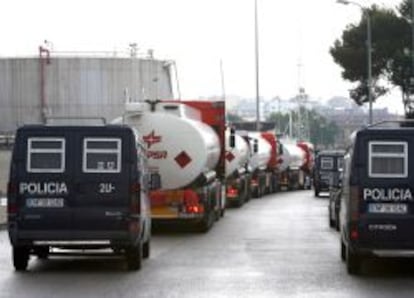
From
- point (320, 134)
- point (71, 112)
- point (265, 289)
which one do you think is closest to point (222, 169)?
point (265, 289)

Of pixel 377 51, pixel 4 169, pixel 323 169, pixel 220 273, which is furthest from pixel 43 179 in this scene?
pixel 377 51

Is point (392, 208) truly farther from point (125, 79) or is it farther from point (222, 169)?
point (125, 79)

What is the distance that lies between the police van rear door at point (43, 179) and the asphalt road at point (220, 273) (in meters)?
0.81

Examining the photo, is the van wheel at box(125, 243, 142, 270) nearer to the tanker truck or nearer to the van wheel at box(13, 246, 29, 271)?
the van wheel at box(13, 246, 29, 271)

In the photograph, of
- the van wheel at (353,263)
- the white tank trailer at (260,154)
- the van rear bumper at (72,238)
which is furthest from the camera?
the white tank trailer at (260,154)

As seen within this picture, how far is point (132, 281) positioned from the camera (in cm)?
1652

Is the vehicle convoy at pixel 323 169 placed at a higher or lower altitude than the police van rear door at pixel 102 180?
lower

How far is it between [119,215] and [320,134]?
171 m

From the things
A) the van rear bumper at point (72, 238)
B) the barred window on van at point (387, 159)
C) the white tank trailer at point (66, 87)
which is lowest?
the van rear bumper at point (72, 238)

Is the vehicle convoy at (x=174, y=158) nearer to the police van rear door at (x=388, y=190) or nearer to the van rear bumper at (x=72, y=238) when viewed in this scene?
the van rear bumper at (x=72, y=238)

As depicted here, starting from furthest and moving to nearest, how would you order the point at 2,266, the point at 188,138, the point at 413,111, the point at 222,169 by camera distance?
the point at 413,111
the point at 222,169
the point at 188,138
the point at 2,266

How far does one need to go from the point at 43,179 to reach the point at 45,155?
38 centimetres

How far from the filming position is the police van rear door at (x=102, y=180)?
58.1 feet

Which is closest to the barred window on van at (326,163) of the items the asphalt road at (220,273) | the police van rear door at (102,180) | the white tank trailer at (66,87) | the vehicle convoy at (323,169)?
the vehicle convoy at (323,169)
